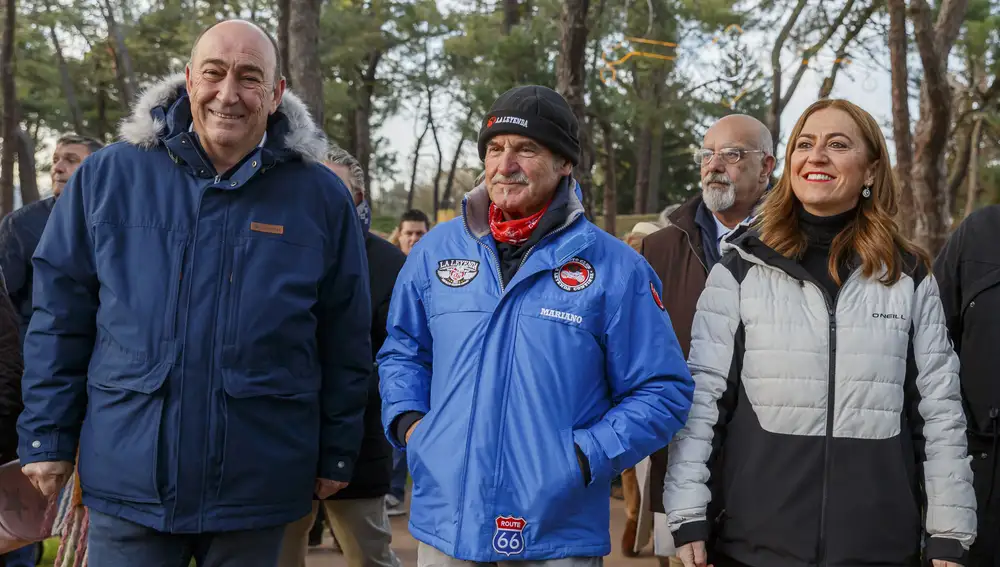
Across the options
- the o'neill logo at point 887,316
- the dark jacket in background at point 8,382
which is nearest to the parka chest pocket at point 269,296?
the dark jacket in background at point 8,382

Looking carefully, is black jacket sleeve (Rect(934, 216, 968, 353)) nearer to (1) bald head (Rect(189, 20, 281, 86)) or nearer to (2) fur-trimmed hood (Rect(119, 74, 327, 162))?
(2) fur-trimmed hood (Rect(119, 74, 327, 162))

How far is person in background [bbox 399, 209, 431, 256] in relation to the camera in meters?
8.78

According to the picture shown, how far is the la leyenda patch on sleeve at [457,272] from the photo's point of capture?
3.19 m

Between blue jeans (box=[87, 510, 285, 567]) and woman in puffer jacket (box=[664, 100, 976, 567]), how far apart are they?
1317 mm

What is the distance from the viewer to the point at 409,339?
11.0ft

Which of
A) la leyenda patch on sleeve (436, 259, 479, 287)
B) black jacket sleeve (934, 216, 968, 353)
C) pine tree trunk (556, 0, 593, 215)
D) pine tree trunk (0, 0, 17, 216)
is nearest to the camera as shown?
la leyenda patch on sleeve (436, 259, 479, 287)

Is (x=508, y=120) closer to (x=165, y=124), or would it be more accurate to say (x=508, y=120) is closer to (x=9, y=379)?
(x=165, y=124)

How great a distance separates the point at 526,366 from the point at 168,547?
4.23ft

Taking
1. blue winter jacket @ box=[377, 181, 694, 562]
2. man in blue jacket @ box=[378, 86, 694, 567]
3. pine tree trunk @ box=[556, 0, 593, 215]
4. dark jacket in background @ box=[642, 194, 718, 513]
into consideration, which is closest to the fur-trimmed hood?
man in blue jacket @ box=[378, 86, 694, 567]

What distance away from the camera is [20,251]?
235 inches

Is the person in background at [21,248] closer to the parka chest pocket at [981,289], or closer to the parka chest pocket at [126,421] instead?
the parka chest pocket at [126,421]

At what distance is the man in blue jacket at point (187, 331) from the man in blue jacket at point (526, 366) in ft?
1.32

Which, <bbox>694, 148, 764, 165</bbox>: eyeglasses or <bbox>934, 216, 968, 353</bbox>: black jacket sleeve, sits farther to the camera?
<bbox>694, 148, 764, 165</bbox>: eyeglasses

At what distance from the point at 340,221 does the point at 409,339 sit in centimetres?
58
